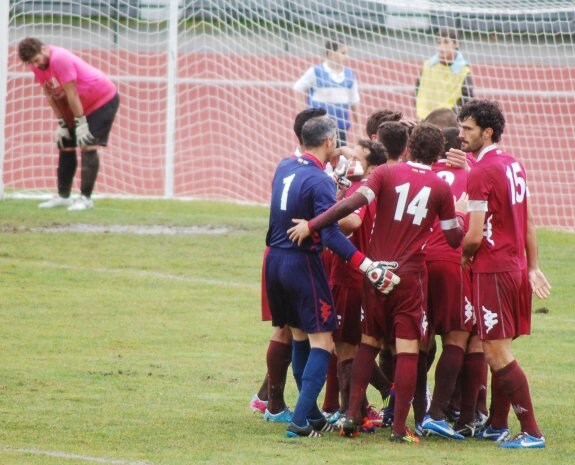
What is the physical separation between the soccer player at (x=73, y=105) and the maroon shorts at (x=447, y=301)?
8190 millimetres

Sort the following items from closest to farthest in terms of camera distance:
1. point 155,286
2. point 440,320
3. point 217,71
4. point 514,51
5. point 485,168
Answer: point 485,168
point 440,320
point 155,286
point 514,51
point 217,71

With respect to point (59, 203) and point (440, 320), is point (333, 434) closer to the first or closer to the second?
point (440, 320)

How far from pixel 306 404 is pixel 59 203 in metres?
9.43

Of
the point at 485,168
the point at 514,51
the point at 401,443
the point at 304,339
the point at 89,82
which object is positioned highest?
the point at 514,51

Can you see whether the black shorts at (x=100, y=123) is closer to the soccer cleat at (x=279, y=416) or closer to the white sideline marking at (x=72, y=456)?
the soccer cleat at (x=279, y=416)

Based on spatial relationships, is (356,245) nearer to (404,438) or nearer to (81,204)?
(404,438)

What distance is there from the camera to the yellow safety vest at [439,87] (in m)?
16.2

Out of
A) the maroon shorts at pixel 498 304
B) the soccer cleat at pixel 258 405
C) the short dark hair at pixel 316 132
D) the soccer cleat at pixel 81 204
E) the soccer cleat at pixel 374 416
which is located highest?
the soccer cleat at pixel 81 204

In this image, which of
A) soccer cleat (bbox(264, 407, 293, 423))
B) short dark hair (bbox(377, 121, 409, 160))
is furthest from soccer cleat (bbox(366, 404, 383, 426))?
short dark hair (bbox(377, 121, 409, 160))

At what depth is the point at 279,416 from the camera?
7535 millimetres

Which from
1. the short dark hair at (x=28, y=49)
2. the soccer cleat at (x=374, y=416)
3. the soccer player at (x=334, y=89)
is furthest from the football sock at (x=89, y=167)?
the soccer cleat at (x=374, y=416)

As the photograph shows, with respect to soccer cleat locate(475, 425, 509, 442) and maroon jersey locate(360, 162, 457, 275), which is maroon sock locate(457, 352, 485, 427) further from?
maroon jersey locate(360, 162, 457, 275)

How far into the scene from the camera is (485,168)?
6875 millimetres

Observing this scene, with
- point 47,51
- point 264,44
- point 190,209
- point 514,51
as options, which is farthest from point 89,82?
point 514,51
